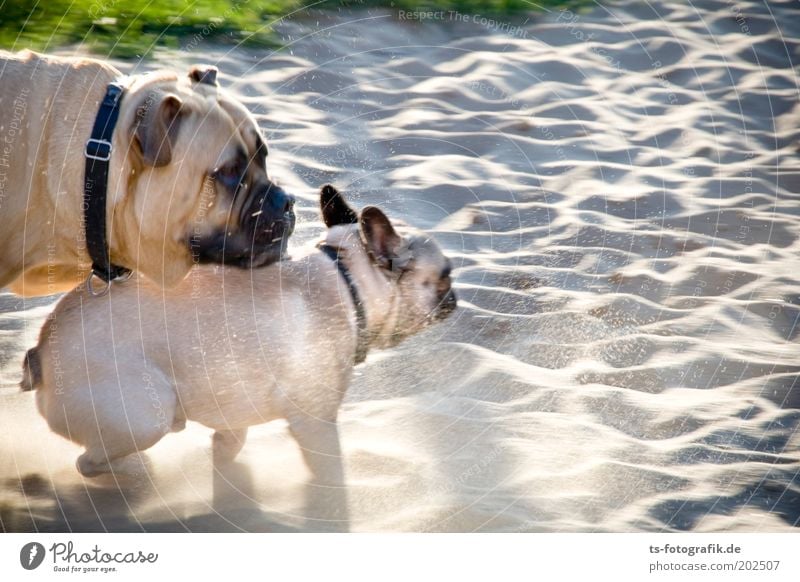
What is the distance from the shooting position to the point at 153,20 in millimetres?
4148

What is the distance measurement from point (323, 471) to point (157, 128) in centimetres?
112

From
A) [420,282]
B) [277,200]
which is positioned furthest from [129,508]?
[420,282]

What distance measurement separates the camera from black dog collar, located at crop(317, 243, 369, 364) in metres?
2.77

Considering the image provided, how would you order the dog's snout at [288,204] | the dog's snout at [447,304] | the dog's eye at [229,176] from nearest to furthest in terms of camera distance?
the dog's eye at [229,176], the dog's snout at [288,204], the dog's snout at [447,304]

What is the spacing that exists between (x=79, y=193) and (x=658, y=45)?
10.5 feet

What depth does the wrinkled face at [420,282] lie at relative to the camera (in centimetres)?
286

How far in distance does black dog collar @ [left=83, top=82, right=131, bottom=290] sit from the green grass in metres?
1.64

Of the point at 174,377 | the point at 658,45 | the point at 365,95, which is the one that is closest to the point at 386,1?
the point at 365,95

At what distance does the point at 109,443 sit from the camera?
2.61 m

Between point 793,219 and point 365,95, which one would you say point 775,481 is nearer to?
point 793,219

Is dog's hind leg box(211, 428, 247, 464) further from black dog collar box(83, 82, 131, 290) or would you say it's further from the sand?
black dog collar box(83, 82, 131, 290)

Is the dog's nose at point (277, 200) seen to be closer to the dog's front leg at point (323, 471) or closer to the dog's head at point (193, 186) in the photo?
the dog's head at point (193, 186)

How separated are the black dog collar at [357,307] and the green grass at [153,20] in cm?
153

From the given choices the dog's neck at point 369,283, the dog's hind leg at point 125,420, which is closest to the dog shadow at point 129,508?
the dog's hind leg at point 125,420
